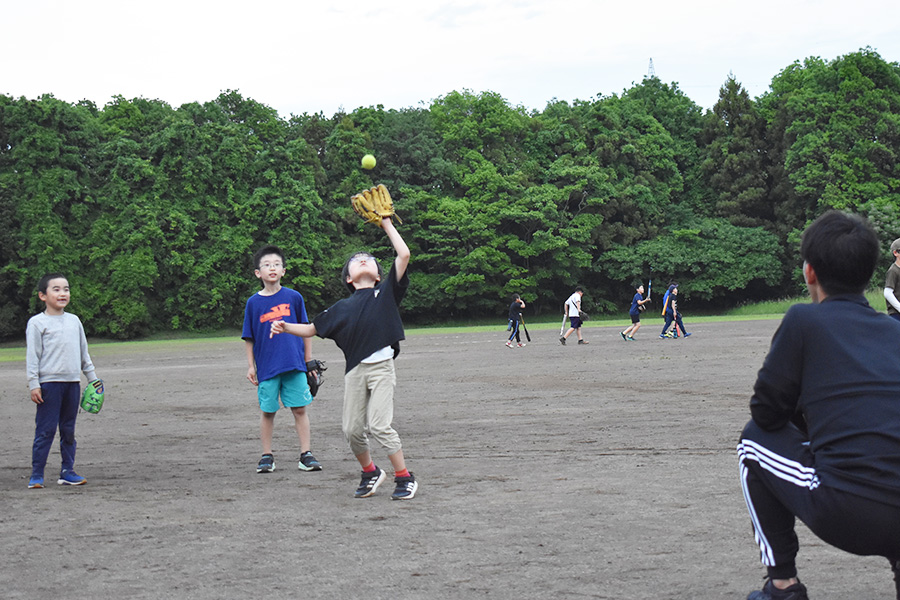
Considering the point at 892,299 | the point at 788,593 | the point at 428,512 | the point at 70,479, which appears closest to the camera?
the point at 788,593

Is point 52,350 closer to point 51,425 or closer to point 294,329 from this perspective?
point 51,425

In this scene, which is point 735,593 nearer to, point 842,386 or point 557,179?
point 842,386

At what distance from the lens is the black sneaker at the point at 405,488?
6438 mm

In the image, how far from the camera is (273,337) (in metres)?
8.02

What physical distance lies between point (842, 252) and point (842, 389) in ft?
1.69

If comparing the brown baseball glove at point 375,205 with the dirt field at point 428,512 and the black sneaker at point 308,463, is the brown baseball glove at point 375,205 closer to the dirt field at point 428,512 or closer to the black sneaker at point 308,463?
the dirt field at point 428,512

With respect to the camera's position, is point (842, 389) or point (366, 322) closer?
point (842, 389)

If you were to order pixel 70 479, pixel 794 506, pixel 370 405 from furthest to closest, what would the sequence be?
pixel 70 479 < pixel 370 405 < pixel 794 506

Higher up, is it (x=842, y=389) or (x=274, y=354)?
(x=842, y=389)

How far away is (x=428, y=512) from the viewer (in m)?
5.94

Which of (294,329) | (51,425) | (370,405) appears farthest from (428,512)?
(51,425)

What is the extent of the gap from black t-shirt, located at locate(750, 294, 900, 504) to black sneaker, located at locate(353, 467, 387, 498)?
3826 millimetres

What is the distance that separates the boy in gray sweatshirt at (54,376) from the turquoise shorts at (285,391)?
1464 mm

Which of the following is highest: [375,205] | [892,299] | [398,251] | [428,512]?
[375,205]
